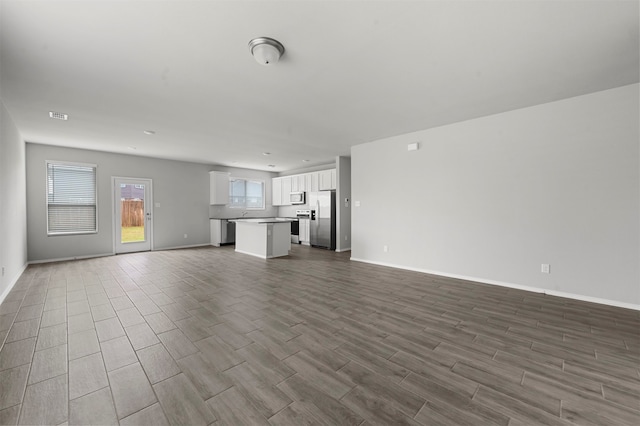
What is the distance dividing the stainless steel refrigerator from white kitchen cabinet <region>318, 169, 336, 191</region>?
1.12 feet

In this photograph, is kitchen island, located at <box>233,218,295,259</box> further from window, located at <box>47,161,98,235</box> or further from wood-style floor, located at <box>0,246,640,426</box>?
window, located at <box>47,161,98,235</box>

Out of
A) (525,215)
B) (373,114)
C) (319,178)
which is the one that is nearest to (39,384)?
(373,114)

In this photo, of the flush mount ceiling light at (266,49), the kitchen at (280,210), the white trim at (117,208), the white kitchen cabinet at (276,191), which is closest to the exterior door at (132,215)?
the white trim at (117,208)

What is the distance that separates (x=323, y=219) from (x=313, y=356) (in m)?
5.62

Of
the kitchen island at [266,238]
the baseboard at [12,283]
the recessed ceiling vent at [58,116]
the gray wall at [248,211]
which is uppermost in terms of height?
the recessed ceiling vent at [58,116]

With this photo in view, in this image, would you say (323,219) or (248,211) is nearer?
(323,219)

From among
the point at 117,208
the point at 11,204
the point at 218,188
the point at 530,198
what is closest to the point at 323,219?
the point at 218,188

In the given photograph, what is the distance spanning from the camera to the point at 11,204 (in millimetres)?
4031

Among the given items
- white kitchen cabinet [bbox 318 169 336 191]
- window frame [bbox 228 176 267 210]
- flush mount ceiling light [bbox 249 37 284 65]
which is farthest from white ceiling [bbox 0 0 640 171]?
window frame [bbox 228 176 267 210]

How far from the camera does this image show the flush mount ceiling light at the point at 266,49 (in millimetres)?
2182

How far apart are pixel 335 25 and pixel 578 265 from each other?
13.6 ft

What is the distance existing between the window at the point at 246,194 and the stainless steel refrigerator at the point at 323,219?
8.79 ft

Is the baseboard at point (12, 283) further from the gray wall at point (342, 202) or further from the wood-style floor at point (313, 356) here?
the gray wall at point (342, 202)

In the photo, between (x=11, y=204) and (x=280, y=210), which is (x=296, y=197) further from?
(x=11, y=204)
